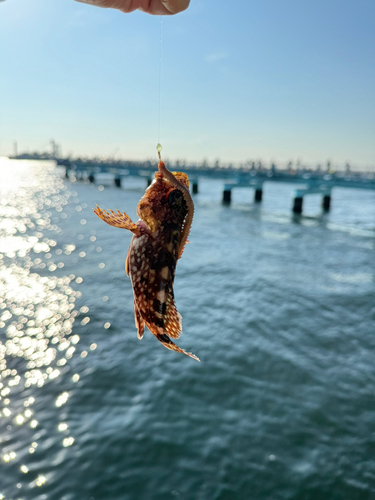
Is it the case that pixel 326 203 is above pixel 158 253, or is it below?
below

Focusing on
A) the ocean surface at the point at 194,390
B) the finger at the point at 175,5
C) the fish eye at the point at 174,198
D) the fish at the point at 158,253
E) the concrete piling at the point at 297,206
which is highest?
the finger at the point at 175,5

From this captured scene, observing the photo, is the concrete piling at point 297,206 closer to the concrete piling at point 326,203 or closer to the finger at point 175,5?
the concrete piling at point 326,203

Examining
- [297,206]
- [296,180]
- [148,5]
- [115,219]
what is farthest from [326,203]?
[115,219]

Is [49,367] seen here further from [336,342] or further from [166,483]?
[336,342]

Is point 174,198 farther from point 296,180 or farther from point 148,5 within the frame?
point 296,180

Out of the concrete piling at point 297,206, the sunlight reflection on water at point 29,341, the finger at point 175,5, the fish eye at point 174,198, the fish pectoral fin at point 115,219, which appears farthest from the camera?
the concrete piling at point 297,206

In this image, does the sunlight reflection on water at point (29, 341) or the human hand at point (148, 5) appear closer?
the human hand at point (148, 5)

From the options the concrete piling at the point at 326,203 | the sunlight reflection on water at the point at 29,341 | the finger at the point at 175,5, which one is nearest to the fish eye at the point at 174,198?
the finger at the point at 175,5
